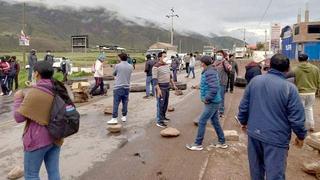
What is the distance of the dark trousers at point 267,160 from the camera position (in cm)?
454

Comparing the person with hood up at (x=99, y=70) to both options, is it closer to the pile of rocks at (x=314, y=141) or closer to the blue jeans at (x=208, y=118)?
the blue jeans at (x=208, y=118)

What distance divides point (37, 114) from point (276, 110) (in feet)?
8.60

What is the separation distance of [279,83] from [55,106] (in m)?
2.49

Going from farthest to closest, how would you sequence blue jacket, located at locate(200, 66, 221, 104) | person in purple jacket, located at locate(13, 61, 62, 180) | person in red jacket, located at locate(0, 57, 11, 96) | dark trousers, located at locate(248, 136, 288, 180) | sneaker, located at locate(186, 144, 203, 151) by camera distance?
person in red jacket, located at locate(0, 57, 11, 96) → sneaker, located at locate(186, 144, 203, 151) → blue jacket, located at locate(200, 66, 221, 104) → dark trousers, located at locate(248, 136, 288, 180) → person in purple jacket, located at locate(13, 61, 62, 180)

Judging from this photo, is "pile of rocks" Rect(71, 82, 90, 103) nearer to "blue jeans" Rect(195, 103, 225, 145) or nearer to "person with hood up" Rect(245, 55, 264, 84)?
"person with hood up" Rect(245, 55, 264, 84)

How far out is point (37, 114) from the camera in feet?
13.9

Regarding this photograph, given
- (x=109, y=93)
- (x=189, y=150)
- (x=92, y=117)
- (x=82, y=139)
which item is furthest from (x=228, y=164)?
(x=109, y=93)

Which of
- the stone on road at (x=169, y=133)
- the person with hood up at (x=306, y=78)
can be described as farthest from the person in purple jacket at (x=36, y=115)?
the person with hood up at (x=306, y=78)

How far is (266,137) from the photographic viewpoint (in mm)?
4559

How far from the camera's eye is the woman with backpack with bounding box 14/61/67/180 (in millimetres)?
4234

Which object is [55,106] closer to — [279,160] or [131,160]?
[279,160]

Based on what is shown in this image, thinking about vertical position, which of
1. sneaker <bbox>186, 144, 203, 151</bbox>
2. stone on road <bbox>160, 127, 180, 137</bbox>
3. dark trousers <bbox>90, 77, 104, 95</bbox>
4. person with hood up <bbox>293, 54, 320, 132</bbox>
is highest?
person with hood up <bbox>293, 54, 320, 132</bbox>

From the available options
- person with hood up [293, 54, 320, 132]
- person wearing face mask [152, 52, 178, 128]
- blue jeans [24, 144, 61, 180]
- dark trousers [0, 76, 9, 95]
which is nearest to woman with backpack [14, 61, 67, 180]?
blue jeans [24, 144, 61, 180]

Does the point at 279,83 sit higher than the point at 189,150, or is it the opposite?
the point at 279,83
